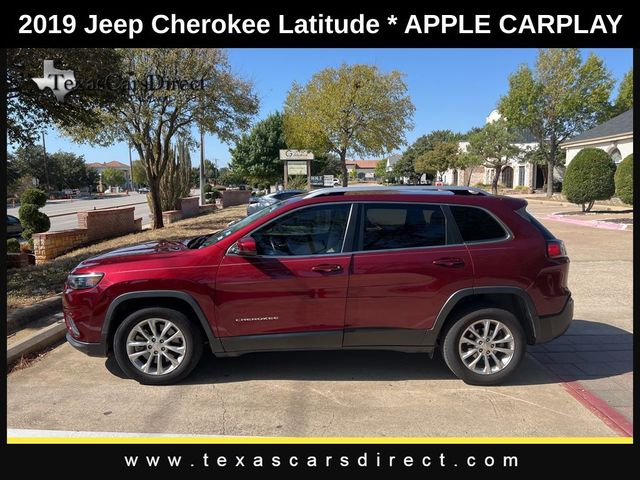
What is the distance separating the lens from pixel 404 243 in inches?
164

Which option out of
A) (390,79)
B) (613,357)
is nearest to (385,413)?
(613,357)

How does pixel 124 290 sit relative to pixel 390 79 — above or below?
below

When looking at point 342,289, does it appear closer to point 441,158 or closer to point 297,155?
point 297,155

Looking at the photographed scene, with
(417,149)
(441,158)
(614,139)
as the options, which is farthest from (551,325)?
(417,149)

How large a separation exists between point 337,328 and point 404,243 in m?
0.93

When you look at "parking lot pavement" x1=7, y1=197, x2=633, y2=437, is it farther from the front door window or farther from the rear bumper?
the front door window

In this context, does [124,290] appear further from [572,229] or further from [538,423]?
[572,229]

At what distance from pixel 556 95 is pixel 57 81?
3522 cm

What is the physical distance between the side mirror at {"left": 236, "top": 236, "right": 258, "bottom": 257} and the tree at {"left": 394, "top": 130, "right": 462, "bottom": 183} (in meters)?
75.2

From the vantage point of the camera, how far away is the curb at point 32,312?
5521mm

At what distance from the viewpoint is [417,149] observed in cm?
7881

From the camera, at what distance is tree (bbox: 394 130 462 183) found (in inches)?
3086

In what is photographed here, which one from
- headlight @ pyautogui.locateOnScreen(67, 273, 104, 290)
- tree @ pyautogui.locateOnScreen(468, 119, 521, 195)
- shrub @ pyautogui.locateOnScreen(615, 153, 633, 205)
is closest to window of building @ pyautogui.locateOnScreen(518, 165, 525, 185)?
tree @ pyautogui.locateOnScreen(468, 119, 521, 195)

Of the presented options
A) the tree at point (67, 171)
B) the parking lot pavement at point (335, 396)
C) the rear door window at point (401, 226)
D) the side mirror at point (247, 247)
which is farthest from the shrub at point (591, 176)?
the tree at point (67, 171)
